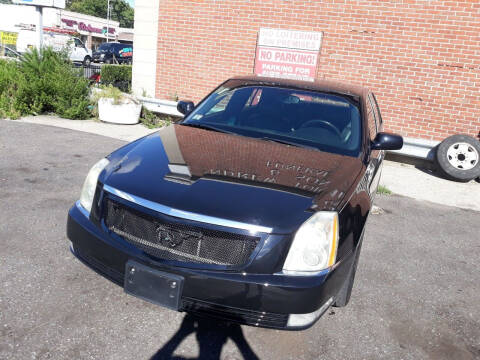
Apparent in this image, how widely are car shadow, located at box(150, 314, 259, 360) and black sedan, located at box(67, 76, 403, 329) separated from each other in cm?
34

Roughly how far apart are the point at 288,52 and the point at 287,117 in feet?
19.8

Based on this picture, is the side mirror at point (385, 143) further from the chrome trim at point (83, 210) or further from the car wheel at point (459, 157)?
the car wheel at point (459, 157)

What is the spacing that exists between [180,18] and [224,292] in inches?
368

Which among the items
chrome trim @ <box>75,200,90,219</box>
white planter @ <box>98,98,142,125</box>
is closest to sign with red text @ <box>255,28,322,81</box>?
white planter @ <box>98,98,142,125</box>

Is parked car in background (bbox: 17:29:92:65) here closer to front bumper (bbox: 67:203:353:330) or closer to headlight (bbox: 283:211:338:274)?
front bumper (bbox: 67:203:353:330)

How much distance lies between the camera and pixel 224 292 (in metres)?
2.43

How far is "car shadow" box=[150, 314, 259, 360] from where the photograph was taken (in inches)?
105

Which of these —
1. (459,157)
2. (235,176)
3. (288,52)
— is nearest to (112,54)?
(288,52)

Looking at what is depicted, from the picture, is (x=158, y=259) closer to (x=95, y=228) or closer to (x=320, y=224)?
(x=95, y=228)

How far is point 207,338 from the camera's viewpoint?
2.82 meters

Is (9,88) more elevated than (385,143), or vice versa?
(385,143)

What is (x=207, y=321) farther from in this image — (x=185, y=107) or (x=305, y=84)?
(x=305, y=84)

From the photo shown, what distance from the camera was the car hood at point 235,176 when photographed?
8.36 feet

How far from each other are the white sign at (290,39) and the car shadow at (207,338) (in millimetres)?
7568
